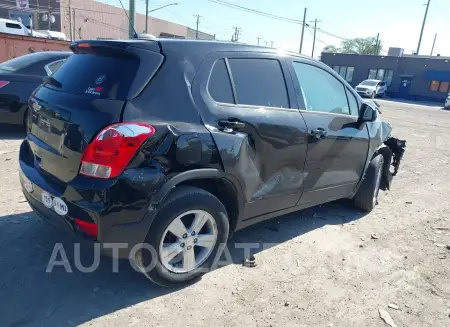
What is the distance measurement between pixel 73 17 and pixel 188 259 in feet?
191

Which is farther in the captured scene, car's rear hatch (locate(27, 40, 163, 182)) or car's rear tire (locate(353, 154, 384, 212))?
car's rear tire (locate(353, 154, 384, 212))

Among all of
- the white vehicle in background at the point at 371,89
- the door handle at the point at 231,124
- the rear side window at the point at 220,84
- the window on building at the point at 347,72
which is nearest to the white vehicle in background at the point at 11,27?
the rear side window at the point at 220,84

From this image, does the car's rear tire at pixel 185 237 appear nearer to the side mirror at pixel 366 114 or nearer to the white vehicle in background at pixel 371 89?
the side mirror at pixel 366 114

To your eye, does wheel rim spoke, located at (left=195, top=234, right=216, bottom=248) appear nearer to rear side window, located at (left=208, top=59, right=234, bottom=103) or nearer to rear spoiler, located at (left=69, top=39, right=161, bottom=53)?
rear side window, located at (left=208, top=59, right=234, bottom=103)

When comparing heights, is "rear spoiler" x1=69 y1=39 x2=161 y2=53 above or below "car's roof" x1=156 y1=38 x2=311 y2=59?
below

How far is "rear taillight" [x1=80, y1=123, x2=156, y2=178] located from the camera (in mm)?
2350

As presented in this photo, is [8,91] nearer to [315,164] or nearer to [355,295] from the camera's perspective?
[315,164]

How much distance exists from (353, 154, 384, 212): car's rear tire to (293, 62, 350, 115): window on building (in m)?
0.95

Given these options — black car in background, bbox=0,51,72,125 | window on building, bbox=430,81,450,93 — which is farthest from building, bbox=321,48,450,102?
black car in background, bbox=0,51,72,125

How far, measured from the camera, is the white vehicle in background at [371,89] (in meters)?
34.4

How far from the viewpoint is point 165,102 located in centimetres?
258

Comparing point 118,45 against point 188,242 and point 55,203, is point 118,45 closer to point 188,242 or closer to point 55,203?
point 55,203

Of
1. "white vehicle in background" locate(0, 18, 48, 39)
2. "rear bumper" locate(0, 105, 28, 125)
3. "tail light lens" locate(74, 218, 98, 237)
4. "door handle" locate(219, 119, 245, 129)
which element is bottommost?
"rear bumper" locate(0, 105, 28, 125)

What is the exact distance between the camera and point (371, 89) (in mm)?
34938
